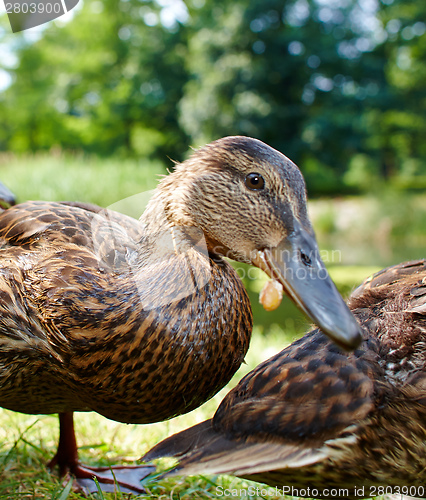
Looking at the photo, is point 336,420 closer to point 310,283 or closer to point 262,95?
point 310,283

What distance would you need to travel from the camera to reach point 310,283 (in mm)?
1617

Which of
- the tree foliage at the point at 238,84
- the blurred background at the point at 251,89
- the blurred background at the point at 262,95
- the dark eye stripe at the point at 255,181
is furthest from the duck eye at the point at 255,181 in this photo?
the tree foliage at the point at 238,84

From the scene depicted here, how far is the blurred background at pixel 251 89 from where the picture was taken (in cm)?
2402

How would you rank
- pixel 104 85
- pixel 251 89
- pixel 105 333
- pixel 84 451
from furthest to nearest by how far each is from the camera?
pixel 104 85 → pixel 251 89 → pixel 84 451 → pixel 105 333

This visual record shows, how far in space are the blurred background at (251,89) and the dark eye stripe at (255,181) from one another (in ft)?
49.2

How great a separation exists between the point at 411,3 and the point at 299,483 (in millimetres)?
30603

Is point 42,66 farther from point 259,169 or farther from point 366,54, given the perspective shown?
point 259,169

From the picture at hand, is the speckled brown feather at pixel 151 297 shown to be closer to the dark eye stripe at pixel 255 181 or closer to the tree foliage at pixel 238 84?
the dark eye stripe at pixel 255 181

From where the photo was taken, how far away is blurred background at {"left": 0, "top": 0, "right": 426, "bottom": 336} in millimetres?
24016

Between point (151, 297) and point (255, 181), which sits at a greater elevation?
point (255, 181)

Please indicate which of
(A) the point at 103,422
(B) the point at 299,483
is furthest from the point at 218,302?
(A) the point at 103,422

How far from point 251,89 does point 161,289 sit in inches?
954

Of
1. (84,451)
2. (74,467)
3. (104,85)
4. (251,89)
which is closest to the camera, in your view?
(74,467)

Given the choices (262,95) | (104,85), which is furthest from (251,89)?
(104,85)
